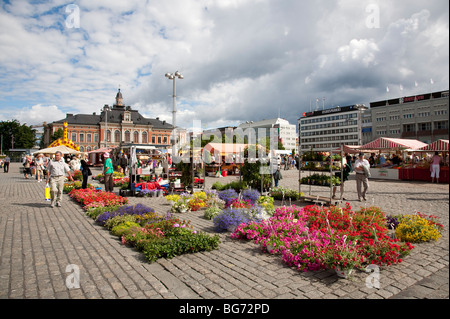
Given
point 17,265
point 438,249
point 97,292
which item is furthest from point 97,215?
point 438,249

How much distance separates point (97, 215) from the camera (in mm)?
8664

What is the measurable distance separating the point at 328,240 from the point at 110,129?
106222 millimetres

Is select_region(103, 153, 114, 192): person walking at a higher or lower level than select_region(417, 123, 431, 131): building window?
lower

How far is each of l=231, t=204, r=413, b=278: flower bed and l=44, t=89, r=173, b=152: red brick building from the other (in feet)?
318

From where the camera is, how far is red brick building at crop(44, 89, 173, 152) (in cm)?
9869

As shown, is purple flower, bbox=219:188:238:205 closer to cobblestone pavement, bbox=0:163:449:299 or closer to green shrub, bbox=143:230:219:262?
cobblestone pavement, bbox=0:163:449:299

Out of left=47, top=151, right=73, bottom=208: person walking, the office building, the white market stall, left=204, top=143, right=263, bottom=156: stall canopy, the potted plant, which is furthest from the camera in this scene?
the office building

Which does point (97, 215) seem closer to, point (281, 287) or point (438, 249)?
point (281, 287)

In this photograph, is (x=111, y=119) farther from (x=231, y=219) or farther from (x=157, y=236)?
(x=157, y=236)

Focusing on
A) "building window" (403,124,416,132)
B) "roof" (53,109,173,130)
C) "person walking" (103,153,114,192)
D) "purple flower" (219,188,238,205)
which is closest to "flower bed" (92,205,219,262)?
"purple flower" (219,188,238,205)

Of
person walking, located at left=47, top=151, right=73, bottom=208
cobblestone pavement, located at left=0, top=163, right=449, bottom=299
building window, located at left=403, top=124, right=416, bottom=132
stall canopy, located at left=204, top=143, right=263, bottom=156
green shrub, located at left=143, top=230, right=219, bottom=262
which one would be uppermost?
building window, located at left=403, top=124, right=416, bottom=132

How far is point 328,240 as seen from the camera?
17.1ft

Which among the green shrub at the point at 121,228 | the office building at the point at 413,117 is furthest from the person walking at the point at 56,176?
the office building at the point at 413,117
